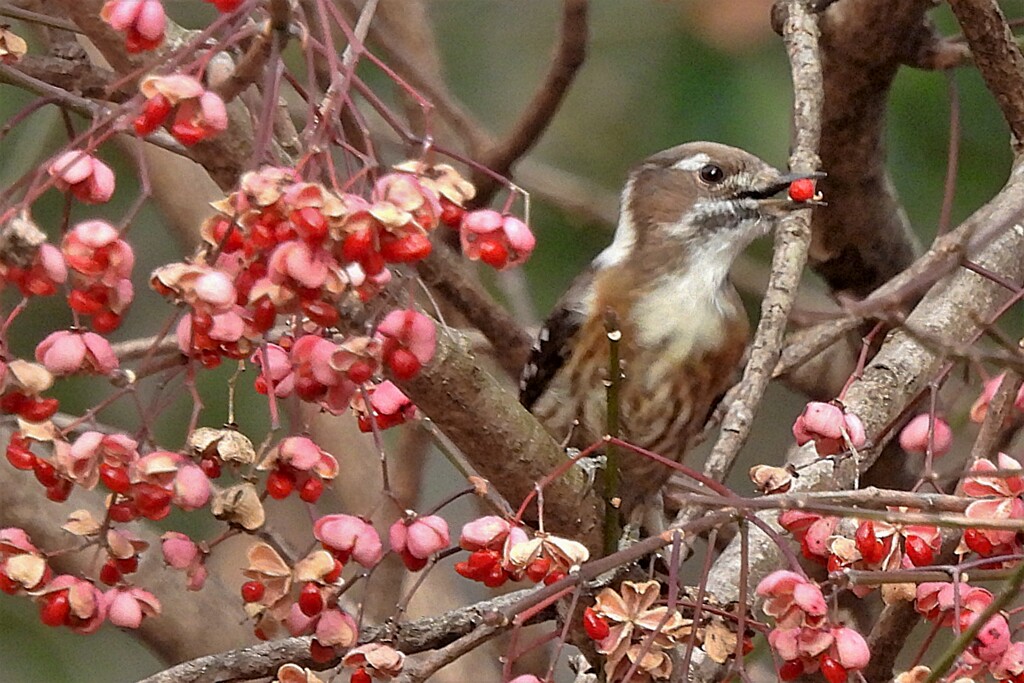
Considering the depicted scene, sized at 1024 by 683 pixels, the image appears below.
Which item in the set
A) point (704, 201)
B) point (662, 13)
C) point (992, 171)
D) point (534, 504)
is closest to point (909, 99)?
point (992, 171)

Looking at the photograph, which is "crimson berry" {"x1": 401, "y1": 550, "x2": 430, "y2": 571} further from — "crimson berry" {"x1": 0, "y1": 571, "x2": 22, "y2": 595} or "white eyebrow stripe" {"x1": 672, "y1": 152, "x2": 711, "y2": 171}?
"white eyebrow stripe" {"x1": 672, "y1": 152, "x2": 711, "y2": 171}

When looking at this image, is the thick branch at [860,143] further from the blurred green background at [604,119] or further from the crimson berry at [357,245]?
the crimson berry at [357,245]

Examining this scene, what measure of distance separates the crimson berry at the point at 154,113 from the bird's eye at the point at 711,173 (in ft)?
4.11

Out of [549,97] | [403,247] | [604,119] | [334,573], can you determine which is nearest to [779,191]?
[549,97]

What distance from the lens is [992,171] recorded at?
10.2 ft

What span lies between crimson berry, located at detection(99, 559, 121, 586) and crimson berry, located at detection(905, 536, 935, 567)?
2.19 feet

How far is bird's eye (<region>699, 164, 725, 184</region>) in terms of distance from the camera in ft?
6.95

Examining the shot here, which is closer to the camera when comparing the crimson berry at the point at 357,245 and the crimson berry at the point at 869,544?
the crimson berry at the point at 357,245

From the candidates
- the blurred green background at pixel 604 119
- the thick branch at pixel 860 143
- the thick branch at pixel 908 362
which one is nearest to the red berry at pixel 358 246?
the thick branch at pixel 908 362

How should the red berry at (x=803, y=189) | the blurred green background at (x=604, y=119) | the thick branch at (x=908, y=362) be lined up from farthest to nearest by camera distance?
the blurred green background at (x=604, y=119) → the red berry at (x=803, y=189) → the thick branch at (x=908, y=362)

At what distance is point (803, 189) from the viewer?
6.16 feet

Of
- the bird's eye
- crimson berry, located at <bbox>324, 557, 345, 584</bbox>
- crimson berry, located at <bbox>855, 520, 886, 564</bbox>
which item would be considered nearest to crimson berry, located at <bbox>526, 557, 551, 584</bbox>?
crimson berry, located at <bbox>324, 557, 345, 584</bbox>

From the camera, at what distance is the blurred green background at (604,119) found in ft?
9.99

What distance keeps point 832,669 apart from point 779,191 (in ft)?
3.21
